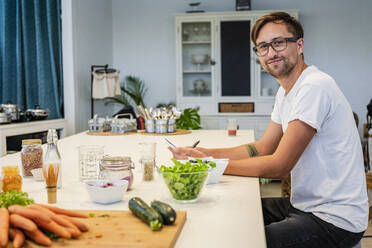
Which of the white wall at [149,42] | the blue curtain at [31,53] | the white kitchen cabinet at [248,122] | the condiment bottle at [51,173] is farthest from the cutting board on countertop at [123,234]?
the white wall at [149,42]

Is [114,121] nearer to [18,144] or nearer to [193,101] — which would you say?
[18,144]

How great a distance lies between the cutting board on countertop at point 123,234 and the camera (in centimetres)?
81

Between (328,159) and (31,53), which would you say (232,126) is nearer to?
(328,159)

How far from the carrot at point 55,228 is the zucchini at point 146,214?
179 mm

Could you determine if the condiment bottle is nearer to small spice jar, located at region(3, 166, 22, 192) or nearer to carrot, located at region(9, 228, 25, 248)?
small spice jar, located at region(3, 166, 22, 192)

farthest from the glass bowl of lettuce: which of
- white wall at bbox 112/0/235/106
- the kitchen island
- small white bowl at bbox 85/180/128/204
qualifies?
white wall at bbox 112/0/235/106

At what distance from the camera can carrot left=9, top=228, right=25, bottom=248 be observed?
0.77 metres

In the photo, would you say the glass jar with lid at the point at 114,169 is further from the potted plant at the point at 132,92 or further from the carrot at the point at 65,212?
the potted plant at the point at 132,92

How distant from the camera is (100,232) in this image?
0.87m

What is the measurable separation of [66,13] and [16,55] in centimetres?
89

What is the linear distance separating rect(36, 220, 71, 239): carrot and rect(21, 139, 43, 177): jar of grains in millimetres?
698

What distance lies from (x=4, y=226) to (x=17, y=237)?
3 centimetres

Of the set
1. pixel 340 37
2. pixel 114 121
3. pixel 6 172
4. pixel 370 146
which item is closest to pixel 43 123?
pixel 114 121

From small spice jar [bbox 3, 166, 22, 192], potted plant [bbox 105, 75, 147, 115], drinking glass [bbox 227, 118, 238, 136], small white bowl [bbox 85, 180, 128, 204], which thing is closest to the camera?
small white bowl [bbox 85, 180, 128, 204]
